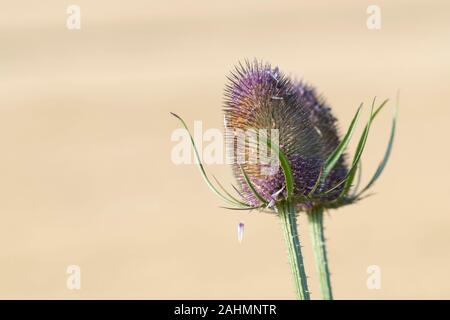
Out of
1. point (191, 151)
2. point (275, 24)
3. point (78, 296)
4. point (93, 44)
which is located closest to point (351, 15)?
point (275, 24)

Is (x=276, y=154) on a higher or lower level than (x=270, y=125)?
lower

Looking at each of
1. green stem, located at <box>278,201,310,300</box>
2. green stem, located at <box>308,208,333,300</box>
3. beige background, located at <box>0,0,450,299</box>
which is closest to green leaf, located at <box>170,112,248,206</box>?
green stem, located at <box>278,201,310,300</box>

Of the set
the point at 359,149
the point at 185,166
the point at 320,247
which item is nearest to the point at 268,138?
the point at 359,149

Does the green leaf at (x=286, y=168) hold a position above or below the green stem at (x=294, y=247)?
above

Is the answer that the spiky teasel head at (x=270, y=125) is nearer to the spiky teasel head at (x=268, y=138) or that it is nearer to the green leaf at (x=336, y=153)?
the spiky teasel head at (x=268, y=138)

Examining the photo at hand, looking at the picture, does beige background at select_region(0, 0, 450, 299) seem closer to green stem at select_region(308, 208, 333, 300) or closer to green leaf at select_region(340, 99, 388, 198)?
green stem at select_region(308, 208, 333, 300)

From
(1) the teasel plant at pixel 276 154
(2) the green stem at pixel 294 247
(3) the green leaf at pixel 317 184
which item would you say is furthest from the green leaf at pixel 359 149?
(2) the green stem at pixel 294 247

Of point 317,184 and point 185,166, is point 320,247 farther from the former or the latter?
point 185,166
